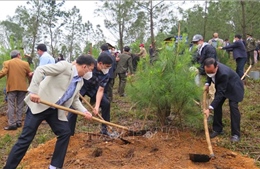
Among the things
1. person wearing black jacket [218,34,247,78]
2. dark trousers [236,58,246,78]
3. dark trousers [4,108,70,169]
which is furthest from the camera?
dark trousers [236,58,246,78]

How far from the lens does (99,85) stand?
5.02 meters

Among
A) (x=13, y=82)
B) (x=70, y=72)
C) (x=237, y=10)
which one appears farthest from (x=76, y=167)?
(x=237, y=10)

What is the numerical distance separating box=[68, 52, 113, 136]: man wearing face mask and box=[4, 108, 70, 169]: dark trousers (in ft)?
3.08

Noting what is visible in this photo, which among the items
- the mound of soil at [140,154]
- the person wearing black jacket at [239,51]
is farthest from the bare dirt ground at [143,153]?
the person wearing black jacket at [239,51]

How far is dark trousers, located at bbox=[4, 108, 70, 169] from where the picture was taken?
3.62 meters

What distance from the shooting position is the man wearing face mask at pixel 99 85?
473 centimetres

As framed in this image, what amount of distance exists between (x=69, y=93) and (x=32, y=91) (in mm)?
497

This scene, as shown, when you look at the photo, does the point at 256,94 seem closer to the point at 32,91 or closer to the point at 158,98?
the point at 158,98

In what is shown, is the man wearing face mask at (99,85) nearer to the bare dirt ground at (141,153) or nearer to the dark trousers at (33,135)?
the bare dirt ground at (141,153)

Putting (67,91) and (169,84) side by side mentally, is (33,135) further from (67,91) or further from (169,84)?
(169,84)

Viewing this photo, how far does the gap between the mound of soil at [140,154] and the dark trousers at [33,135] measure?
40 cm

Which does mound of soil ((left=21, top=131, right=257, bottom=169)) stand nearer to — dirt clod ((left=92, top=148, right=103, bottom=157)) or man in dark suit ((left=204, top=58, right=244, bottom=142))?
dirt clod ((left=92, top=148, right=103, bottom=157))

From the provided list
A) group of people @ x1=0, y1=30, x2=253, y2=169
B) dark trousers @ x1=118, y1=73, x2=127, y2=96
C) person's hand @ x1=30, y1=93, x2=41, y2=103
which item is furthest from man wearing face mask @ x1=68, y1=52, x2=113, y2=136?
dark trousers @ x1=118, y1=73, x2=127, y2=96

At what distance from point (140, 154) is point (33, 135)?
5.01ft
